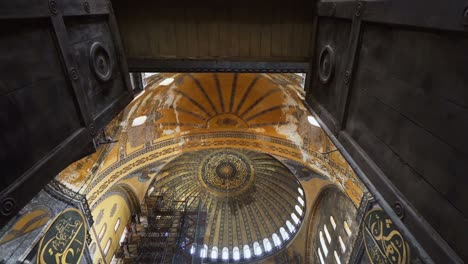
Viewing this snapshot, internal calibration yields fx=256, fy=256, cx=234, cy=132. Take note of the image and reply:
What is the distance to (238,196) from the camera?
14.6m

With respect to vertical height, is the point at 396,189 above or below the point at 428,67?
below

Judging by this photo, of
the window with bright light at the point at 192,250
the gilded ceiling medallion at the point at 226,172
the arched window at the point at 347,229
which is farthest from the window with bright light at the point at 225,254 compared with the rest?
the arched window at the point at 347,229

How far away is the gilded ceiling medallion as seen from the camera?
42.8ft

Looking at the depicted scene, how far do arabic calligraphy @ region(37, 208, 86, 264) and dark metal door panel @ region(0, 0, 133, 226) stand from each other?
10.6ft

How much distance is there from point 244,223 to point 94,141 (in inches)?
523

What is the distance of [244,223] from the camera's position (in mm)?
14922

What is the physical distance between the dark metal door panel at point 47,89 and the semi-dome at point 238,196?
8989mm

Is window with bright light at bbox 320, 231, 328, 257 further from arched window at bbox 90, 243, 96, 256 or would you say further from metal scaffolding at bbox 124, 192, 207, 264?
arched window at bbox 90, 243, 96, 256

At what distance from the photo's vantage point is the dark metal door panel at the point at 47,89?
1.77 meters

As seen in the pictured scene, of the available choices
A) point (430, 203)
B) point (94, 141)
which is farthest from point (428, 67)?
point (94, 141)

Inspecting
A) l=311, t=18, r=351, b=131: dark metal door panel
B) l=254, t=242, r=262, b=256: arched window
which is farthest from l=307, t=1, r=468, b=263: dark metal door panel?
l=254, t=242, r=262, b=256: arched window

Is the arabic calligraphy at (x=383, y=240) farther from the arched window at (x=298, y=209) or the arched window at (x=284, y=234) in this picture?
the arched window at (x=284, y=234)

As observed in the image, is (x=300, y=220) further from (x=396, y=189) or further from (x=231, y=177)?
(x=396, y=189)

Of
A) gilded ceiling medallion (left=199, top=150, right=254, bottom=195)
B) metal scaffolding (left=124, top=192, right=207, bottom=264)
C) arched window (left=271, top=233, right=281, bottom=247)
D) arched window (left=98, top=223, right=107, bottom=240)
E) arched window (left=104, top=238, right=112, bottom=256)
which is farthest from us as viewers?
arched window (left=271, top=233, right=281, bottom=247)
